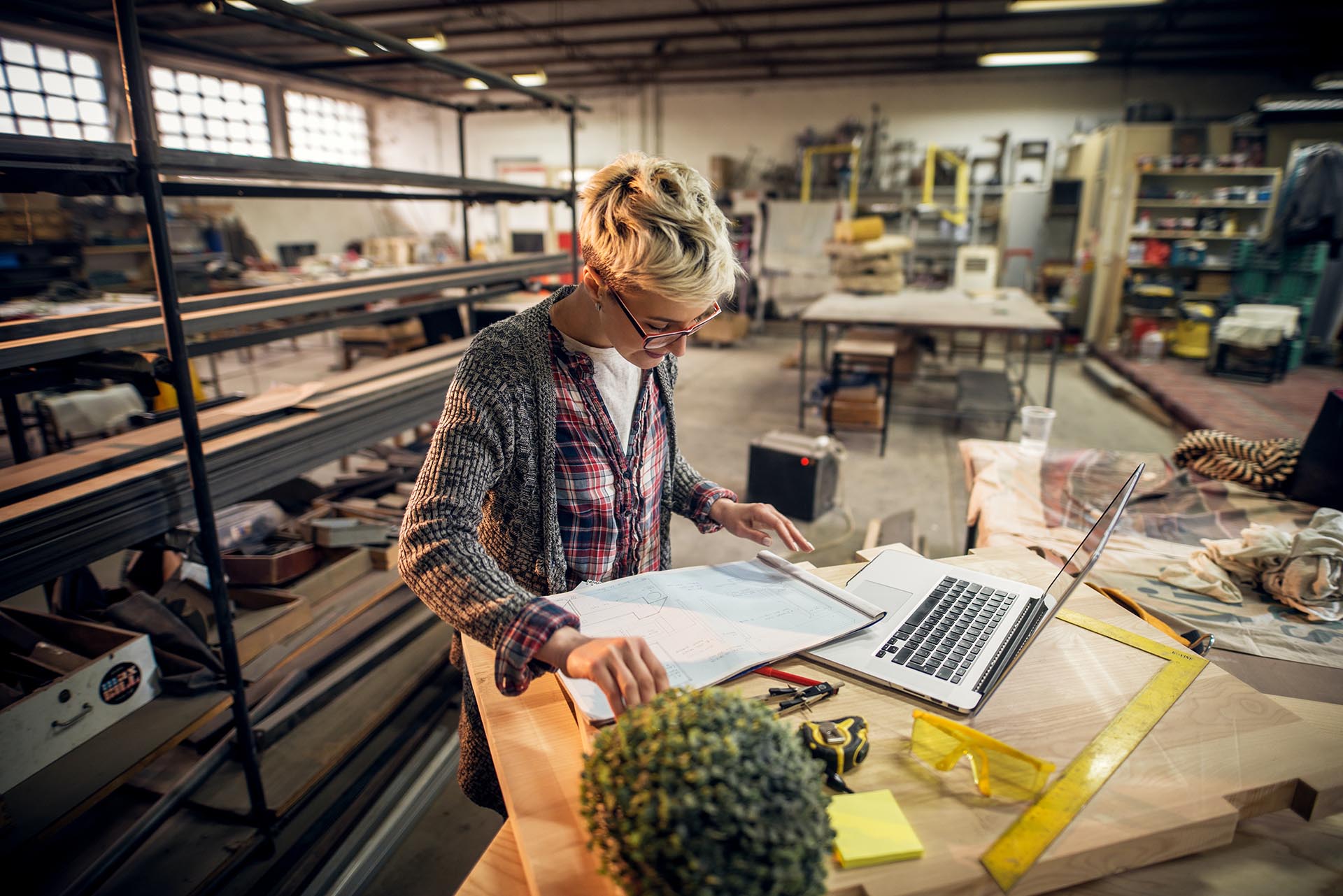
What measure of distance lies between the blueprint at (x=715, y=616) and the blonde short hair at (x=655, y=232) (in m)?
0.47

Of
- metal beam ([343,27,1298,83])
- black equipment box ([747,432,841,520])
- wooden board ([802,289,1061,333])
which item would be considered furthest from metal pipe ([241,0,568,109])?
metal beam ([343,27,1298,83])

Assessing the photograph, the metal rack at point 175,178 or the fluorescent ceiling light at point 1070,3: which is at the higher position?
the fluorescent ceiling light at point 1070,3

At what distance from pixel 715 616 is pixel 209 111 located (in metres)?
11.8

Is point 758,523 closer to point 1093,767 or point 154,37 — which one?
point 1093,767

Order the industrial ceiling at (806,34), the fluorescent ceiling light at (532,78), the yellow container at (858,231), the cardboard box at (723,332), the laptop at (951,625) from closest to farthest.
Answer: the laptop at (951,625) → the yellow container at (858,231) → the industrial ceiling at (806,34) → the cardboard box at (723,332) → the fluorescent ceiling light at (532,78)

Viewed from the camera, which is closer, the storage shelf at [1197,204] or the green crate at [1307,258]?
the green crate at [1307,258]

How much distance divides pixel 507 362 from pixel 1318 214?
26.8 feet

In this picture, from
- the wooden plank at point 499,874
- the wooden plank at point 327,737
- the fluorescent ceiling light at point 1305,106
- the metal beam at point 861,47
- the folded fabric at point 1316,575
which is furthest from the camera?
the metal beam at point 861,47

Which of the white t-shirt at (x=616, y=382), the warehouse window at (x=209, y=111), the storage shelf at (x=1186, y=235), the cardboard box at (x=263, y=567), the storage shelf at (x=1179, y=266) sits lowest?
the cardboard box at (x=263, y=567)

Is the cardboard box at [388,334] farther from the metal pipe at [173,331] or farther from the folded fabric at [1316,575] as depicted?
the folded fabric at [1316,575]

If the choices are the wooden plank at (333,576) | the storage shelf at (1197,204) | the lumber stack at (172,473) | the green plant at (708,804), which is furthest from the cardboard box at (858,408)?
the storage shelf at (1197,204)

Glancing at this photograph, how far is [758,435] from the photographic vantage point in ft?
17.5

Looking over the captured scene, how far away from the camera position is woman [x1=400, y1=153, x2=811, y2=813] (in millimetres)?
907

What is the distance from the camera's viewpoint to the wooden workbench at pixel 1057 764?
0.74 meters
